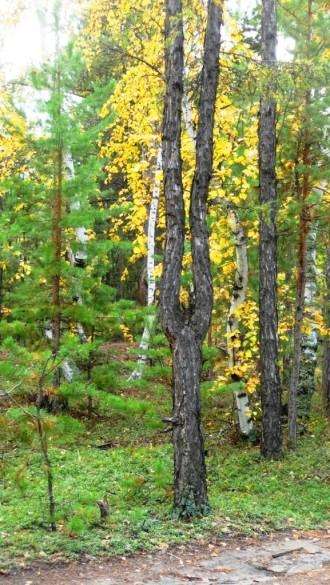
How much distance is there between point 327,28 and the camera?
11594 mm

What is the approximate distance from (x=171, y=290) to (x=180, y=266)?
0.35m

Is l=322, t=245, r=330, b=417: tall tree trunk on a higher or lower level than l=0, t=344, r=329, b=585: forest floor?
higher

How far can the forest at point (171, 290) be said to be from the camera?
7648mm

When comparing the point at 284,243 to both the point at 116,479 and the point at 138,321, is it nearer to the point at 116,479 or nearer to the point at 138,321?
the point at 138,321

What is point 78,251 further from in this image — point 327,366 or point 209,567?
point 327,366

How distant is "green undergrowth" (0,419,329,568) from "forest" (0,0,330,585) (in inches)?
1.5

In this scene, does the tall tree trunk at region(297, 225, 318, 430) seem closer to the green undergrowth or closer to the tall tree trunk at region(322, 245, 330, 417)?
the tall tree trunk at region(322, 245, 330, 417)

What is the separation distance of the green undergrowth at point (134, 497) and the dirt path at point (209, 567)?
239 mm

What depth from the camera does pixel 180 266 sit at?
26.0ft

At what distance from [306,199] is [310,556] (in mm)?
7190

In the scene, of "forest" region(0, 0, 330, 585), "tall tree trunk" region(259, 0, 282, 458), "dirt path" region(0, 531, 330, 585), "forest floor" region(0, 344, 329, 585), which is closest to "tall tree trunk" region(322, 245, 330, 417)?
"forest" region(0, 0, 330, 585)

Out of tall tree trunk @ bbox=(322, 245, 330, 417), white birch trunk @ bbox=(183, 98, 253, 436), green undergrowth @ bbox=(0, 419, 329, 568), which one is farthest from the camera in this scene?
tall tree trunk @ bbox=(322, 245, 330, 417)

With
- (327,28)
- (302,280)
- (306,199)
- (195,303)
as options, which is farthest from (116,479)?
(327,28)

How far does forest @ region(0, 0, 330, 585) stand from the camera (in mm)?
7648
